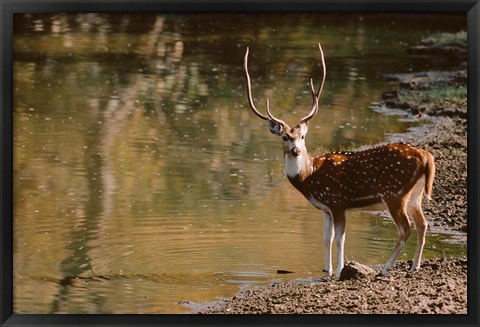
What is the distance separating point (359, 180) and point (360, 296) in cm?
54

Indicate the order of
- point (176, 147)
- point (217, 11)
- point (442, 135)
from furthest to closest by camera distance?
point (442, 135), point (176, 147), point (217, 11)

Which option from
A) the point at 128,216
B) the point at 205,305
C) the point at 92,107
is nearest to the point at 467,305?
the point at 205,305

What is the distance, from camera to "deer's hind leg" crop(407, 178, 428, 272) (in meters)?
6.93

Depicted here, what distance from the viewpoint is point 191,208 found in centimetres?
733

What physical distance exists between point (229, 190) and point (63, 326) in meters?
1.12

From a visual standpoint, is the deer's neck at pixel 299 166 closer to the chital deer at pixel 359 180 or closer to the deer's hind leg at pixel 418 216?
the chital deer at pixel 359 180

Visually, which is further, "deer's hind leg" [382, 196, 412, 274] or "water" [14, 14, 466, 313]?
"water" [14, 14, 466, 313]

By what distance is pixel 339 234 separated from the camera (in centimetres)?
691

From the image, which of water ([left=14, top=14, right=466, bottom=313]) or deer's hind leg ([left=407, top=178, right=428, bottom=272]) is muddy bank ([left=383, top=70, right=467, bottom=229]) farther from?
deer's hind leg ([left=407, top=178, right=428, bottom=272])

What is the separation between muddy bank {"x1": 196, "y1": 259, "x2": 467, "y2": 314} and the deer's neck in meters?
0.48

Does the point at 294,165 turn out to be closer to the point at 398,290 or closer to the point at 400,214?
the point at 400,214

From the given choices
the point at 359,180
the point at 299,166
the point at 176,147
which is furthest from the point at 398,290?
the point at 176,147

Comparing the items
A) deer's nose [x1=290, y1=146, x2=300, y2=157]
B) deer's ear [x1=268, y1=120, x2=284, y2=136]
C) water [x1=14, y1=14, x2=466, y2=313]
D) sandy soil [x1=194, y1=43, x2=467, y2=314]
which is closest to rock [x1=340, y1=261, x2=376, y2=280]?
sandy soil [x1=194, y1=43, x2=467, y2=314]

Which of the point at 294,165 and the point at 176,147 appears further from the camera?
the point at 176,147
